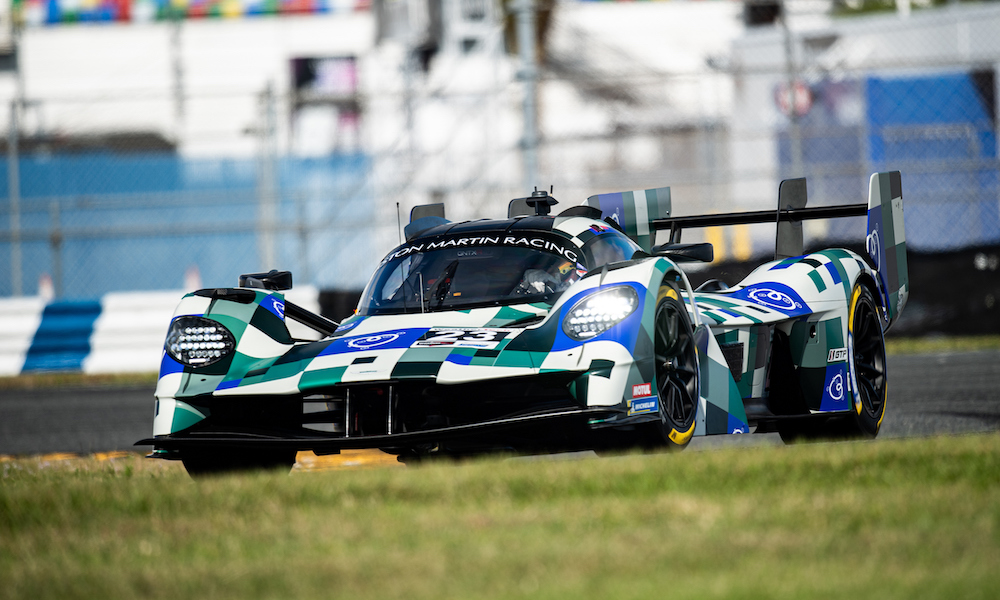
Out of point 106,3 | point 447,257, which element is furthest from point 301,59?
point 447,257

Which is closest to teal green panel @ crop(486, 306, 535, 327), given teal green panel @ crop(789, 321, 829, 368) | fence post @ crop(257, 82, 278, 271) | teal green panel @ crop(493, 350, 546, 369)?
teal green panel @ crop(493, 350, 546, 369)

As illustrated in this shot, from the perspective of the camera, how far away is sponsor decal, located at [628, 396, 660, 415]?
518 centimetres

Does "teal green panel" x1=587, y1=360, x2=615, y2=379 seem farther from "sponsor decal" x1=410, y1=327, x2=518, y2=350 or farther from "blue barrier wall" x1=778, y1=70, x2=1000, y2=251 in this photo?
"blue barrier wall" x1=778, y1=70, x2=1000, y2=251

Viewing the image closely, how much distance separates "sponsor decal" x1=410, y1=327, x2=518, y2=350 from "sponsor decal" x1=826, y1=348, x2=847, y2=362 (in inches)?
74.6

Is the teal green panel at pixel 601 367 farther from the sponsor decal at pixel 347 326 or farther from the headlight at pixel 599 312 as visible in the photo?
the sponsor decal at pixel 347 326

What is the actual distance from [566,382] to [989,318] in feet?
35.4

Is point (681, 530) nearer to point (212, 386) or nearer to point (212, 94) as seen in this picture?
point (212, 386)

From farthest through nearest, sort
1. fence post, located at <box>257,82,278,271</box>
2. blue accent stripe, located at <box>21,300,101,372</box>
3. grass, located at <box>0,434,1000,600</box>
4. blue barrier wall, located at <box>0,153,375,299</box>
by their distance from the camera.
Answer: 1. blue barrier wall, located at <box>0,153,375,299</box>
2. blue accent stripe, located at <box>21,300,101,372</box>
3. fence post, located at <box>257,82,278,271</box>
4. grass, located at <box>0,434,1000,600</box>

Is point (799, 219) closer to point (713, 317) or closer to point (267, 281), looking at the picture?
point (713, 317)

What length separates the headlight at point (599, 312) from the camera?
5305 millimetres

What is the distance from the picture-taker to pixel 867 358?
7.09m

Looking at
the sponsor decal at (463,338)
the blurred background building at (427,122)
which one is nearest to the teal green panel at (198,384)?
the sponsor decal at (463,338)

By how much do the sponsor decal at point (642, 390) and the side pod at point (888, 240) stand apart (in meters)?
2.44

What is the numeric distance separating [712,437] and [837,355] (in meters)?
2.03
